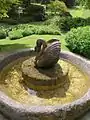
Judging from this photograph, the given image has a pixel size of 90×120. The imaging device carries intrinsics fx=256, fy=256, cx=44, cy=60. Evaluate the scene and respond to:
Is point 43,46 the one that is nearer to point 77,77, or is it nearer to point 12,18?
point 77,77

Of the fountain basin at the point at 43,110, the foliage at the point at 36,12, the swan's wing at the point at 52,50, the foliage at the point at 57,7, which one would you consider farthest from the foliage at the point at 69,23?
the fountain basin at the point at 43,110

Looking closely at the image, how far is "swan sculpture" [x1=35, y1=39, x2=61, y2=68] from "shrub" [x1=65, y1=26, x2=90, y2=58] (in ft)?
10.1

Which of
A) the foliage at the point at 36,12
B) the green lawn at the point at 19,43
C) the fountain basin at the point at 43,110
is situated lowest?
the foliage at the point at 36,12

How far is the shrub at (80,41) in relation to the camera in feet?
38.1

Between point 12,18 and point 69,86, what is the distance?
1500cm

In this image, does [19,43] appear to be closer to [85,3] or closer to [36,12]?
[85,3]

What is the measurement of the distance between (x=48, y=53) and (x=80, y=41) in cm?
372

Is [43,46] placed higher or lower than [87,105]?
higher

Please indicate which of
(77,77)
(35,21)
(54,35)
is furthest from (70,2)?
(77,77)

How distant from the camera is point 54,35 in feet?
50.9

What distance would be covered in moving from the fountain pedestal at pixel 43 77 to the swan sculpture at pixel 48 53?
0.76 ft

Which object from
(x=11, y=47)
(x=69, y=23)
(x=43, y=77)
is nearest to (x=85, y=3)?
(x=69, y=23)

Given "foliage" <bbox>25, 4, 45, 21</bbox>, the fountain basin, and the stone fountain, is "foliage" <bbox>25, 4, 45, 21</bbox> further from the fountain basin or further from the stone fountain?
the fountain basin

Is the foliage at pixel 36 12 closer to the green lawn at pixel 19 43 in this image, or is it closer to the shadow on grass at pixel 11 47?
the green lawn at pixel 19 43
